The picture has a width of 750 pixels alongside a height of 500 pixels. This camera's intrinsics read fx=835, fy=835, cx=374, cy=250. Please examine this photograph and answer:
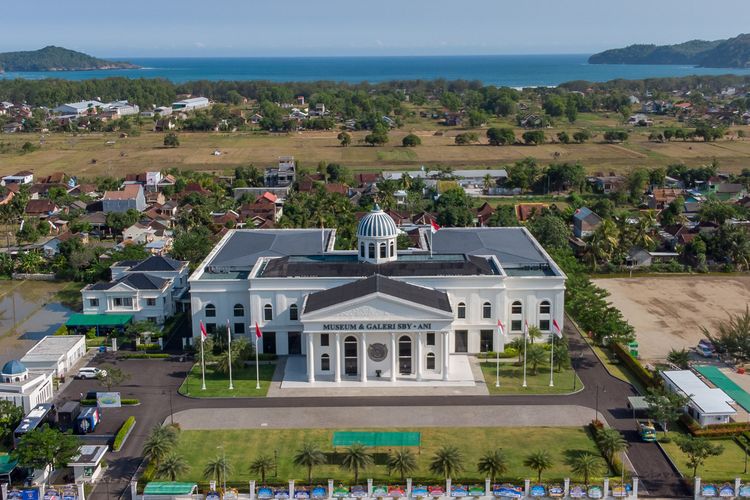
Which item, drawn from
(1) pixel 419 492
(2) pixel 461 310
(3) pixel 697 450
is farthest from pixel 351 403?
(3) pixel 697 450

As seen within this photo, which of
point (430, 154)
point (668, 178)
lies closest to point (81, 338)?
point (668, 178)

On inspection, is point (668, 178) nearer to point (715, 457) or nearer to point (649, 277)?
point (649, 277)

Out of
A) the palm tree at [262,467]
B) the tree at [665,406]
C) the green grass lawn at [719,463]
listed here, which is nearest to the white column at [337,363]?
the palm tree at [262,467]

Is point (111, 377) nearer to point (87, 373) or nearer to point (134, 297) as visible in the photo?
point (87, 373)

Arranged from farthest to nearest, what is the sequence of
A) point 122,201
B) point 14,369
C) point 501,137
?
point 501,137, point 122,201, point 14,369

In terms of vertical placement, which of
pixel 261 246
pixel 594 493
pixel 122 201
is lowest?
pixel 594 493

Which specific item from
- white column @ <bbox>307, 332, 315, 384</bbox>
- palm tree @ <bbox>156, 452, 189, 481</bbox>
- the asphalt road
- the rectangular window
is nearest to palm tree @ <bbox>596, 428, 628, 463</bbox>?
the asphalt road

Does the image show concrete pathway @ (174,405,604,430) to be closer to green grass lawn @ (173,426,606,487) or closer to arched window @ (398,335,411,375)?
green grass lawn @ (173,426,606,487)
